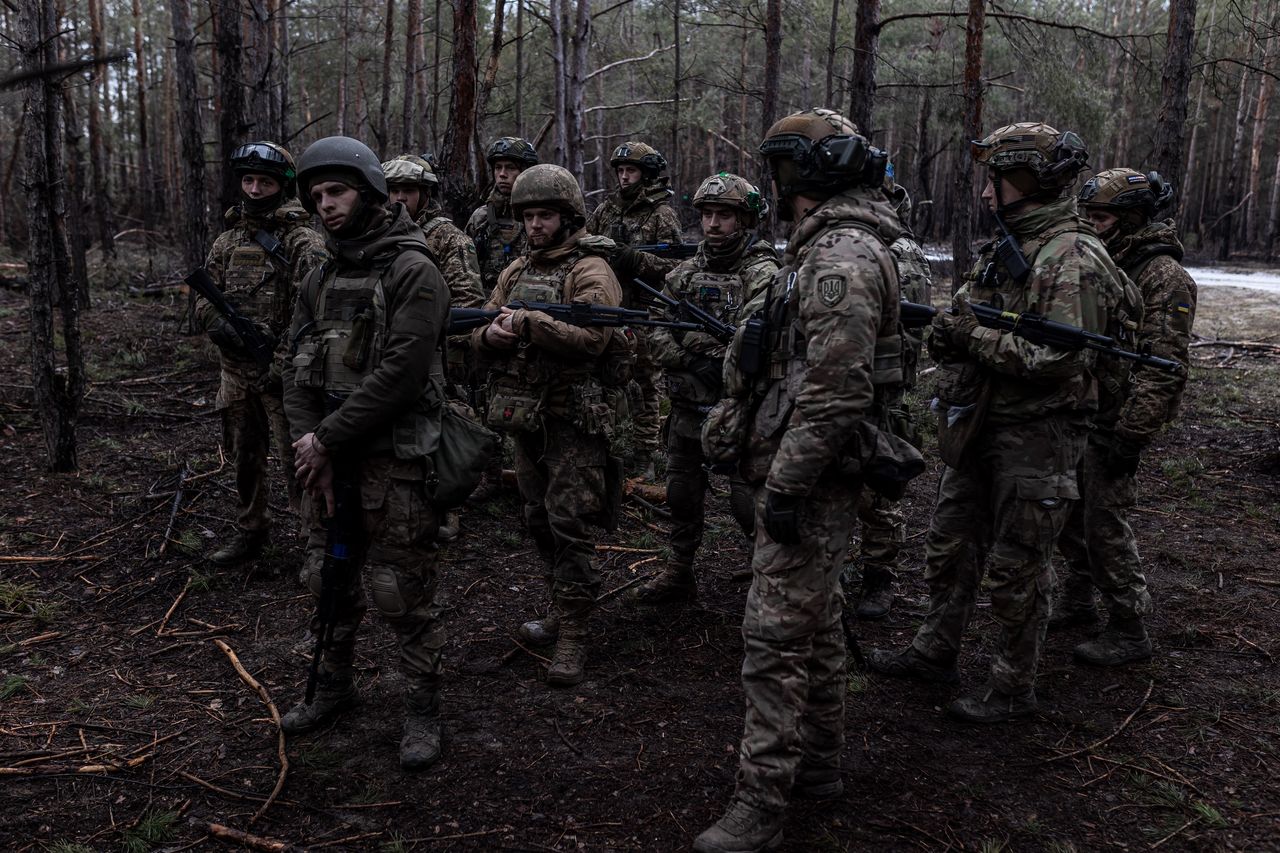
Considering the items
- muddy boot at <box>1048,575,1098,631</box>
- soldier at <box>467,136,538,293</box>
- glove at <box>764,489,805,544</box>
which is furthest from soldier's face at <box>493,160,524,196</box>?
muddy boot at <box>1048,575,1098,631</box>

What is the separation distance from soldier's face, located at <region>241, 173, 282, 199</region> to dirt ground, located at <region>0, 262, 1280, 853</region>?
239cm

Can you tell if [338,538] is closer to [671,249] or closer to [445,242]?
[445,242]

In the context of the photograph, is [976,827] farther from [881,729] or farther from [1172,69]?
[1172,69]

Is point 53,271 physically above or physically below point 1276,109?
below

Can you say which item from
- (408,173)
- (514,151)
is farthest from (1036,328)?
(514,151)

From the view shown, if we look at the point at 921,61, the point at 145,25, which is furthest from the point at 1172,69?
the point at 145,25

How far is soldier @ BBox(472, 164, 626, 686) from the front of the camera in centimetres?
445

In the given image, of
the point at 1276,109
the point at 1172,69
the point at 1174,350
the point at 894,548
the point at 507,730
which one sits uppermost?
the point at 1276,109

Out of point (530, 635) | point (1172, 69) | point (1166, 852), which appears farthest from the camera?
point (1172, 69)

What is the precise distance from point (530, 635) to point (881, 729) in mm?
1968

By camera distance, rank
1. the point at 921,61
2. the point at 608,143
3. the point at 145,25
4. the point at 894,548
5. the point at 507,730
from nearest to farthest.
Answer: the point at 507,730, the point at 894,548, the point at 921,61, the point at 145,25, the point at 608,143

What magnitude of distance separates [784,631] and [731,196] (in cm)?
282

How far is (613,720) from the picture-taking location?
421 centimetres

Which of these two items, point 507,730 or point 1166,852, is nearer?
point 1166,852
